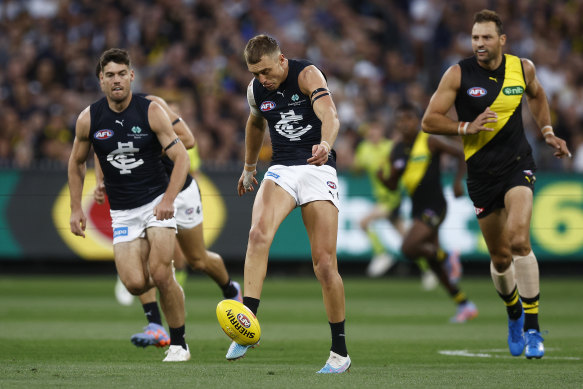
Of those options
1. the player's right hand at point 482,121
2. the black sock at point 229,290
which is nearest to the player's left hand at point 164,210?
the black sock at point 229,290

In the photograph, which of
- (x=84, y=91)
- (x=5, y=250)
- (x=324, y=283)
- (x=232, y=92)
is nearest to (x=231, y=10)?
(x=232, y=92)

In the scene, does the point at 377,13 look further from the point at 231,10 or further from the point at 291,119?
the point at 291,119

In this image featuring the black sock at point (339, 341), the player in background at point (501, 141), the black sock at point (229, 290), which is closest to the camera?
the black sock at point (339, 341)

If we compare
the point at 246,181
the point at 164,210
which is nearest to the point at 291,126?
the point at 246,181

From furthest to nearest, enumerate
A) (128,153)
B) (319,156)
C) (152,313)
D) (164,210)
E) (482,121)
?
1. (152,313)
2. (128,153)
3. (482,121)
4. (164,210)
5. (319,156)

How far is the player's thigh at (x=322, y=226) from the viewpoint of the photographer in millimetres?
7695

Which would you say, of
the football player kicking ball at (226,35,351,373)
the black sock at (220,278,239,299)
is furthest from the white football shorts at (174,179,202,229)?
the football player kicking ball at (226,35,351,373)

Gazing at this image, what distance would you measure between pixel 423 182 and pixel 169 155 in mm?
6460

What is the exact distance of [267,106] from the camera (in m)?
8.07

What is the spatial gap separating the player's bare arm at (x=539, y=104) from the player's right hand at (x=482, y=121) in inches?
29.6

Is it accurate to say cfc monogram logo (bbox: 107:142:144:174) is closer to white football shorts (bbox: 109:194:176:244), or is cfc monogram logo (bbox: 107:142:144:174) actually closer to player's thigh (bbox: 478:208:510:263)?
white football shorts (bbox: 109:194:176:244)

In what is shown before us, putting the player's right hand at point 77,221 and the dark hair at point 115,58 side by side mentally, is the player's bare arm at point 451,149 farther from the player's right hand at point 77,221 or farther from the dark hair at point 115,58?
the player's right hand at point 77,221

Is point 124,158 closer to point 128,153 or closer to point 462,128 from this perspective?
point 128,153

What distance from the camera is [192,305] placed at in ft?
48.5
